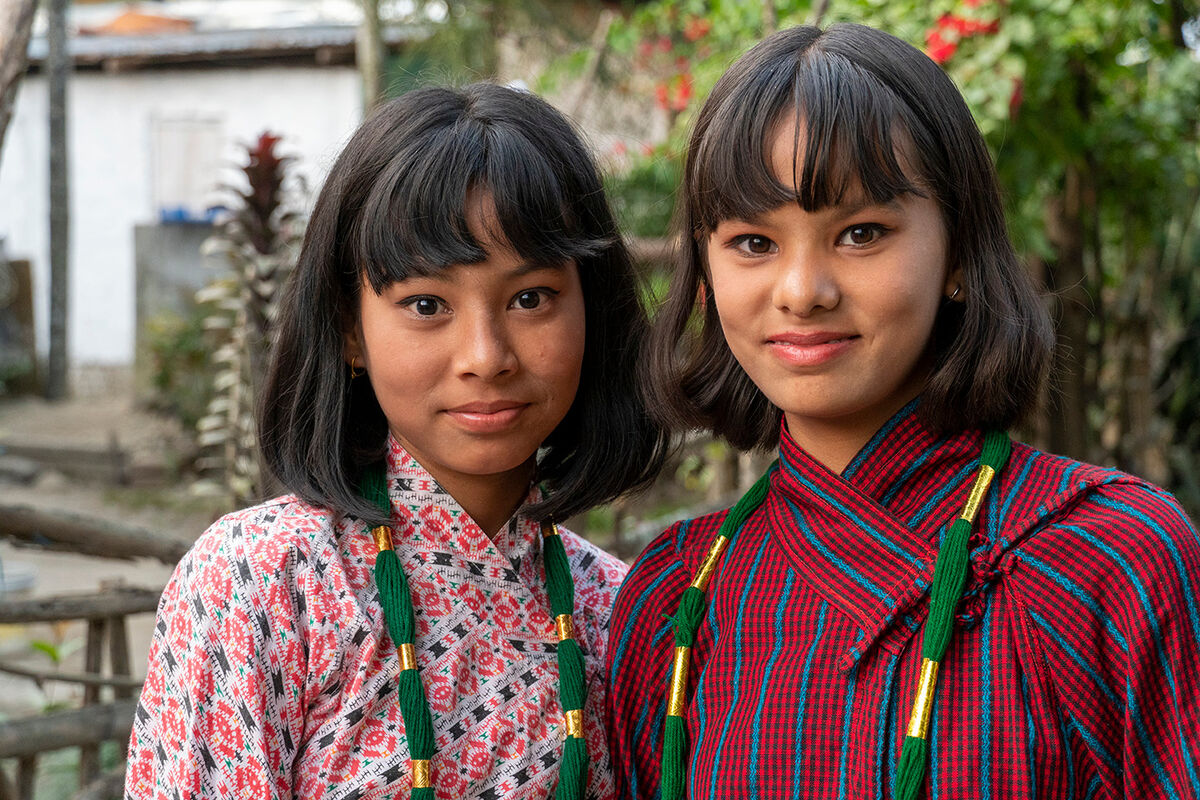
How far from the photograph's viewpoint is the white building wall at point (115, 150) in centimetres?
1268

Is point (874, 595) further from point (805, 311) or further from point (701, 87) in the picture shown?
point (701, 87)

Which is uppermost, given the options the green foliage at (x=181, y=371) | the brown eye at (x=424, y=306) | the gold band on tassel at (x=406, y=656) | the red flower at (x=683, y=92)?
the red flower at (x=683, y=92)

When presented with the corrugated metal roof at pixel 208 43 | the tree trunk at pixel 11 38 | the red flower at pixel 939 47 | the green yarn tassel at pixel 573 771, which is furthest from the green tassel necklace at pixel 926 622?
the corrugated metal roof at pixel 208 43

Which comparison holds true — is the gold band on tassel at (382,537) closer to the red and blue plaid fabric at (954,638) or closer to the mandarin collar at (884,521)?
the red and blue plaid fabric at (954,638)

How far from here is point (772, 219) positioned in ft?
4.91

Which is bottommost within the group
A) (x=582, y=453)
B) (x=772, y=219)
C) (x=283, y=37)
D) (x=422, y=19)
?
(x=582, y=453)

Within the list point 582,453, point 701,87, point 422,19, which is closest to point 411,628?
point 582,453

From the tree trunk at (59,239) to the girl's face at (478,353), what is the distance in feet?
35.7

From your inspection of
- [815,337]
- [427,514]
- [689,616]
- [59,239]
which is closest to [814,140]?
[815,337]

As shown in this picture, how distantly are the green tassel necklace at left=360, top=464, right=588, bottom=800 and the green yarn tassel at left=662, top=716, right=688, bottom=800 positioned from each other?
5.1 inches

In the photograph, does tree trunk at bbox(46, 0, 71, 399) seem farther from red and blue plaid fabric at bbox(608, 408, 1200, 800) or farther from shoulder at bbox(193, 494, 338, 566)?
red and blue plaid fabric at bbox(608, 408, 1200, 800)

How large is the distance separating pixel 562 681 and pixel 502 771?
15 centimetres

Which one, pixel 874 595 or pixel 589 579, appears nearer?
pixel 874 595

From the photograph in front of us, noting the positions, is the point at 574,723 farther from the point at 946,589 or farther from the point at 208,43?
the point at 208,43
